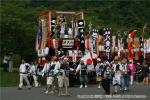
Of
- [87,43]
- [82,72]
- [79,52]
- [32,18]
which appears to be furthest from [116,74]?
[32,18]

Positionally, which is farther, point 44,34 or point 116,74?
point 44,34

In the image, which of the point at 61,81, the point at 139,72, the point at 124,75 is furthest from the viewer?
the point at 139,72

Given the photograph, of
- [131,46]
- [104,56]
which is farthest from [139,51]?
[104,56]

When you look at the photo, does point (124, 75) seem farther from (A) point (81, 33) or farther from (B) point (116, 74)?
(A) point (81, 33)

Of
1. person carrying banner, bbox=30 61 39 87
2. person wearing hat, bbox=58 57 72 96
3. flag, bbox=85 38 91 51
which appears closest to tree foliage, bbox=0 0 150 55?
flag, bbox=85 38 91 51

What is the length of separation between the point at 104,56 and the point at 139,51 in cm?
378

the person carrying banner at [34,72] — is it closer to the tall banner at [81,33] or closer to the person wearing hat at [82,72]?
the person wearing hat at [82,72]

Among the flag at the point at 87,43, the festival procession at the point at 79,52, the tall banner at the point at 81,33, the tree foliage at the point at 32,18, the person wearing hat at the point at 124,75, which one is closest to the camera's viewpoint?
the person wearing hat at the point at 124,75

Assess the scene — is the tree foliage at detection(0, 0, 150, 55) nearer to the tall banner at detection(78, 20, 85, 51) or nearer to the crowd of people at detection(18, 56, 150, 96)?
the tall banner at detection(78, 20, 85, 51)

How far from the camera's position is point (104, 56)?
3098cm

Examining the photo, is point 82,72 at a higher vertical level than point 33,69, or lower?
lower

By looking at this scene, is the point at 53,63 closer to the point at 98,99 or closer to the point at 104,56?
the point at 98,99

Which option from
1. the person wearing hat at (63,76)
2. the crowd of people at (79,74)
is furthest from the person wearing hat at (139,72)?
the person wearing hat at (63,76)

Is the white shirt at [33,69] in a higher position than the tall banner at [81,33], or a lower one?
lower
